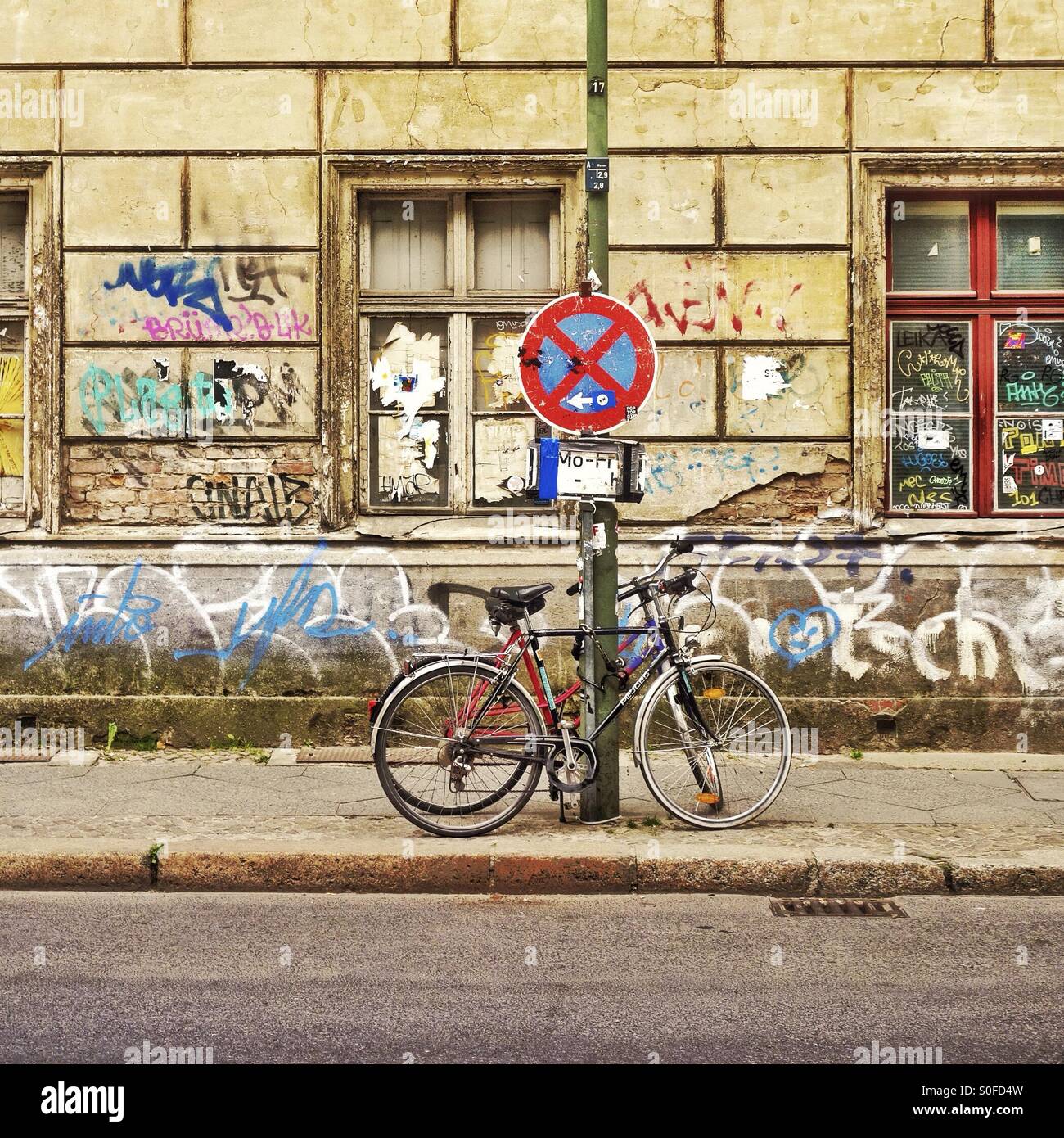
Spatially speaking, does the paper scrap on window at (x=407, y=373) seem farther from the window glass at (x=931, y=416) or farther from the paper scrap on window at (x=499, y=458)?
the window glass at (x=931, y=416)

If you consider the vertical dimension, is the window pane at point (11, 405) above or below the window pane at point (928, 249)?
below

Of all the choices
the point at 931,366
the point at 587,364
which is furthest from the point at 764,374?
the point at 587,364

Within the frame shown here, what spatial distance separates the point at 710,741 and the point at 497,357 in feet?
11.0

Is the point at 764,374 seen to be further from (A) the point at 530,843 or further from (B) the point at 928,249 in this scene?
(A) the point at 530,843

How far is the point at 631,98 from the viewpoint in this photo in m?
8.62

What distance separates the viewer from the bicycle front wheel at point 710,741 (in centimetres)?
654

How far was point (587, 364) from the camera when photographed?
21.2 ft

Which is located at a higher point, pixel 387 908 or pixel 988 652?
pixel 988 652

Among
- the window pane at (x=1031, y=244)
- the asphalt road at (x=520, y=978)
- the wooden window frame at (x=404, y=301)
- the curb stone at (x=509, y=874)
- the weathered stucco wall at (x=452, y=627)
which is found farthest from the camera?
the window pane at (x=1031, y=244)

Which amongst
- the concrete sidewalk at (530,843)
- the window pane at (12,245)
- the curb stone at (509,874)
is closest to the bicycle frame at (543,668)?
the concrete sidewalk at (530,843)

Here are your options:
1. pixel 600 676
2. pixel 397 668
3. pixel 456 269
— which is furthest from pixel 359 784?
pixel 456 269

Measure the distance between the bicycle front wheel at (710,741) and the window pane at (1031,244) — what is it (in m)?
3.89

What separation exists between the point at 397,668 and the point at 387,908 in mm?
3153
